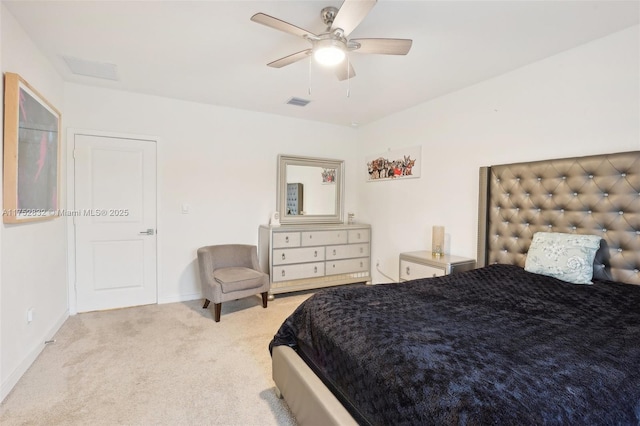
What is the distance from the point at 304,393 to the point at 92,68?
3345 mm

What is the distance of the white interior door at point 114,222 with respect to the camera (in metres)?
3.41

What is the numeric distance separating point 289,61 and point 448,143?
2053 millimetres

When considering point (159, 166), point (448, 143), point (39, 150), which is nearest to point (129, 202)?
point (159, 166)

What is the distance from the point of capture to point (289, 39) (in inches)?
91.3

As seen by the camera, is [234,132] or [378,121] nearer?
[234,132]

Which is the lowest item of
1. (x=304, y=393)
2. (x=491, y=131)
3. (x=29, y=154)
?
(x=304, y=393)

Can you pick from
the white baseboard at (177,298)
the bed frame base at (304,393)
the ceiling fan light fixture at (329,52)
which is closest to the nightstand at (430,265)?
the bed frame base at (304,393)

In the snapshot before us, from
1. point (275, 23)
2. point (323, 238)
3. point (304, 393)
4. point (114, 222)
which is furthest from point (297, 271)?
point (275, 23)

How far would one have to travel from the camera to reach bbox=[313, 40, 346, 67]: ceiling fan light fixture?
6.18 ft

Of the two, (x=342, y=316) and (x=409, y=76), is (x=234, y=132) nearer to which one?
(x=409, y=76)

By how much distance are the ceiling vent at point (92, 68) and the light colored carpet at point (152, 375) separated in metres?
2.49

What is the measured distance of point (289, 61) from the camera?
217 cm

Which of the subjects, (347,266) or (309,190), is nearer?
(347,266)

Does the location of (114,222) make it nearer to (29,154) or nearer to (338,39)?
(29,154)
